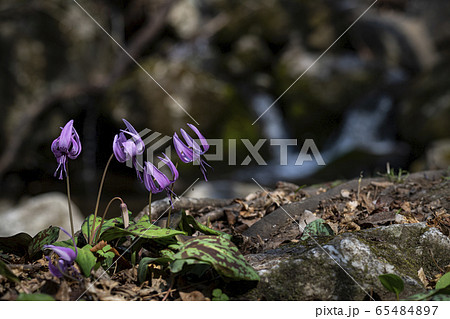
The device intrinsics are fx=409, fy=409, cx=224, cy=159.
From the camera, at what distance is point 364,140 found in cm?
793

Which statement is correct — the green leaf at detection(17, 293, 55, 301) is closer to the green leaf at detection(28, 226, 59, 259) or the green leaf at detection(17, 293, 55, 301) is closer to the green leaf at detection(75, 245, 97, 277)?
the green leaf at detection(75, 245, 97, 277)

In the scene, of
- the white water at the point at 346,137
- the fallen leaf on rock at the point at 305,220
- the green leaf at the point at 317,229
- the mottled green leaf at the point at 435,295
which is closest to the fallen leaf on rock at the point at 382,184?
the fallen leaf on rock at the point at 305,220

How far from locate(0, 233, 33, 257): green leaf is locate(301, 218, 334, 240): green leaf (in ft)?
4.21

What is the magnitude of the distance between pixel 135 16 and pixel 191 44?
5.73ft

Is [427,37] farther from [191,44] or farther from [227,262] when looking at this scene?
[227,262]

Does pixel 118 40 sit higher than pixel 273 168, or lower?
higher

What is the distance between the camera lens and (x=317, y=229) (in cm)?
199

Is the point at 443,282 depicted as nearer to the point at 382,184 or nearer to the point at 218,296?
the point at 218,296

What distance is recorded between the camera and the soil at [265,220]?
1.50 m

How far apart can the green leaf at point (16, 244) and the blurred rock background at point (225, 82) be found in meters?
5.06

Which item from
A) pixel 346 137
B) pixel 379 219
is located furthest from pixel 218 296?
pixel 346 137

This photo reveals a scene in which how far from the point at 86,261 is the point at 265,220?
43.0 inches

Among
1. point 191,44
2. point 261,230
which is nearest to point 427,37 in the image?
point 191,44

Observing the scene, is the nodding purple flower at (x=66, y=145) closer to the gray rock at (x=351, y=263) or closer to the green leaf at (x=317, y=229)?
the gray rock at (x=351, y=263)
